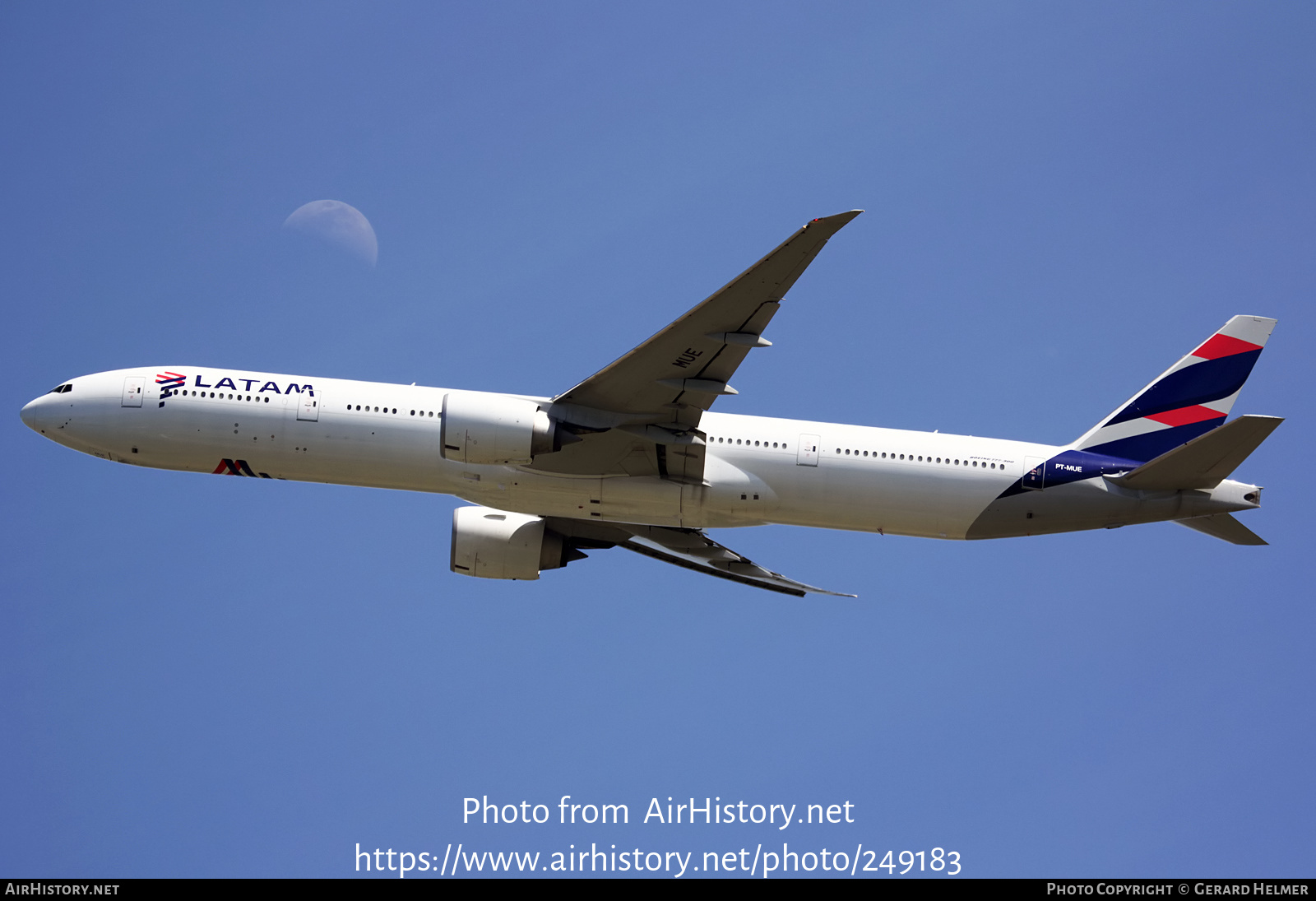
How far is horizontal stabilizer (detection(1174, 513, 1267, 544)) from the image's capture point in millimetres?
29031

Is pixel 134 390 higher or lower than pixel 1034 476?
higher

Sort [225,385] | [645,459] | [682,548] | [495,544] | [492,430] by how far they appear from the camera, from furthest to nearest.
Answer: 1. [682,548]
2. [495,544]
3. [225,385]
4. [645,459]
5. [492,430]

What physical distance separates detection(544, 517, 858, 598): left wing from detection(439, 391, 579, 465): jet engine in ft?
20.1

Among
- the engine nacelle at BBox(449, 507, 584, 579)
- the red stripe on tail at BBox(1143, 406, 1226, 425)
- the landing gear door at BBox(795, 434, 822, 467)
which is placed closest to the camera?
the landing gear door at BBox(795, 434, 822, 467)

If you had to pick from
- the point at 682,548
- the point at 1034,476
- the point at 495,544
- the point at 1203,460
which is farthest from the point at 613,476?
the point at 1203,460

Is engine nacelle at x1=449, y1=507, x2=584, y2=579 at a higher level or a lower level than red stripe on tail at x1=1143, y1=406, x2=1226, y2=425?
lower

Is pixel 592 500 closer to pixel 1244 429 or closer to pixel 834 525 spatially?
pixel 834 525

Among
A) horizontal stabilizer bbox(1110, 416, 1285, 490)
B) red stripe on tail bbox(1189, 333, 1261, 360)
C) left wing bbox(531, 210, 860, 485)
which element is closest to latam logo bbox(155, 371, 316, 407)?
left wing bbox(531, 210, 860, 485)

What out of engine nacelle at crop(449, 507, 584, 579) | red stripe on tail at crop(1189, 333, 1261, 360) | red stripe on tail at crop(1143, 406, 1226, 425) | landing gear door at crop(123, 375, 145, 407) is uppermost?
red stripe on tail at crop(1189, 333, 1261, 360)

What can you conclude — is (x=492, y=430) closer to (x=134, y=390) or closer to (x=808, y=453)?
(x=808, y=453)

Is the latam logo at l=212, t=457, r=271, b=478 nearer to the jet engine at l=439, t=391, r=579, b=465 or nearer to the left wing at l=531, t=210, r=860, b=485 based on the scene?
the jet engine at l=439, t=391, r=579, b=465

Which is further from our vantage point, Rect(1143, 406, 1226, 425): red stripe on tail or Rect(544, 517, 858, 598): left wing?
Rect(544, 517, 858, 598): left wing

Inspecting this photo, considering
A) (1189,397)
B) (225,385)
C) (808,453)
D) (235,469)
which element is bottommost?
(235,469)

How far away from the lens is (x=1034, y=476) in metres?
29.0
